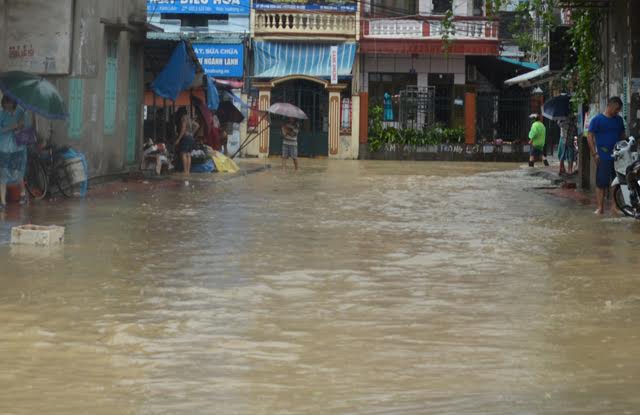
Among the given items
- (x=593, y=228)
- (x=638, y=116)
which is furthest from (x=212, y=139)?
(x=593, y=228)

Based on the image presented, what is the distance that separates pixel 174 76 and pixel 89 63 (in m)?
6.14

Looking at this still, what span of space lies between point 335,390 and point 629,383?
5.03ft

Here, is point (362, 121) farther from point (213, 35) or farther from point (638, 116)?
point (638, 116)

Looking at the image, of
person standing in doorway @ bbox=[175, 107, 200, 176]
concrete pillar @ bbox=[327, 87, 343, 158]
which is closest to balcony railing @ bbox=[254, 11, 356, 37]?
concrete pillar @ bbox=[327, 87, 343, 158]

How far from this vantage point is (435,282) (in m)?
10.3

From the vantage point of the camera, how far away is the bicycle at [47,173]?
60.2ft

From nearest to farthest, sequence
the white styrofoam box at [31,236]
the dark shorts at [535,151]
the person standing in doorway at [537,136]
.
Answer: the white styrofoam box at [31,236], the person standing in doorway at [537,136], the dark shorts at [535,151]

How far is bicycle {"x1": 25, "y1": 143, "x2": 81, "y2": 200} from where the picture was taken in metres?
18.3

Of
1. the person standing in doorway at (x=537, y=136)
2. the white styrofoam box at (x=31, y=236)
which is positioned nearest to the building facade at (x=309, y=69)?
the person standing in doorway at (x=537, y=136)

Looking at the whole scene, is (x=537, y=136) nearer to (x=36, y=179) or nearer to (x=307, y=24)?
(x=307, y=24)

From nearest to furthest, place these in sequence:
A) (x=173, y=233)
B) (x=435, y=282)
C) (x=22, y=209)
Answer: (x=435, y=282) < (x=173, y=233) < (x=22, y=209)

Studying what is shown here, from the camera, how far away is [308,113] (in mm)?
44594

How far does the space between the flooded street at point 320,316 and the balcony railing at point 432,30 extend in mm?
27889

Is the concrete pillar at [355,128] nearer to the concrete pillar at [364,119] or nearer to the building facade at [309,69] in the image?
the building facade at [309,69]
